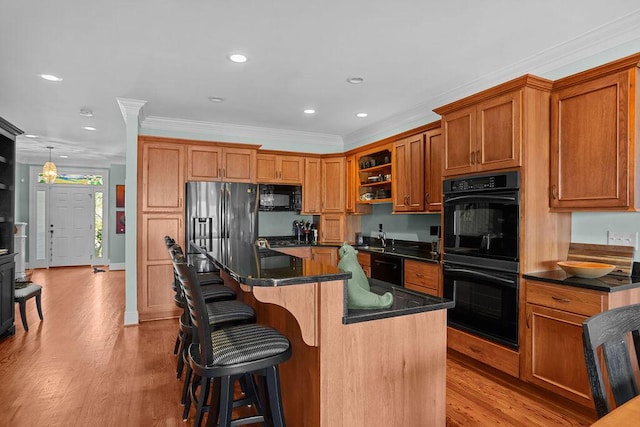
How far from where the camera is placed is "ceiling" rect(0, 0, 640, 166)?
97.8 inches

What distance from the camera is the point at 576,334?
2502 mm

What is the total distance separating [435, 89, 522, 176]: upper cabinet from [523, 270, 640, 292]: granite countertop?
819mm

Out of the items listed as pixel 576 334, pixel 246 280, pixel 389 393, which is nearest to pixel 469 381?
pixel 576 334

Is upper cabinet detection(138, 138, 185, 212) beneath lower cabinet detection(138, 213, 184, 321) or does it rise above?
above

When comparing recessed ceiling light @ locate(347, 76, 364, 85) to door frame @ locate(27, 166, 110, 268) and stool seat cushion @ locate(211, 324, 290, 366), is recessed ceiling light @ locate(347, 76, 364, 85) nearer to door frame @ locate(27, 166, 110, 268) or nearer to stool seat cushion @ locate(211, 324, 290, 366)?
stool seat cushion @ locate(211, 324, 290, 366)

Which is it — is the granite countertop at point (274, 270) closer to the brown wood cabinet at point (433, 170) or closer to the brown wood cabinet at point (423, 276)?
the brown wood cabinet at point (423, 276)

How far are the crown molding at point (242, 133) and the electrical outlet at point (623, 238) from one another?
411cm

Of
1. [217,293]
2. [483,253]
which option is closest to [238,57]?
[217,293]

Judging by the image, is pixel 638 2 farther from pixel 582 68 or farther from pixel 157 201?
pixel 157 201

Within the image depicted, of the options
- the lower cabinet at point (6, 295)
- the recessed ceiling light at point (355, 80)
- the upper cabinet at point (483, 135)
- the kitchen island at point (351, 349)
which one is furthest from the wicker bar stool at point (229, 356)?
the lower cabinet at point (6, 295)

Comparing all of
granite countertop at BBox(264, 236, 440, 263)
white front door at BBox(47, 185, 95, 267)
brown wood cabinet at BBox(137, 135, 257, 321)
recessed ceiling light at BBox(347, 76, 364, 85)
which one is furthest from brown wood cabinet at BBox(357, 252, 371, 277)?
white front door at BBox(47, 185, 95, 267)

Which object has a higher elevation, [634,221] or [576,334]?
[634,221]

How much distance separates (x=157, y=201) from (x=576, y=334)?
4.35m

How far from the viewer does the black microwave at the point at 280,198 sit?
5.61 meters
